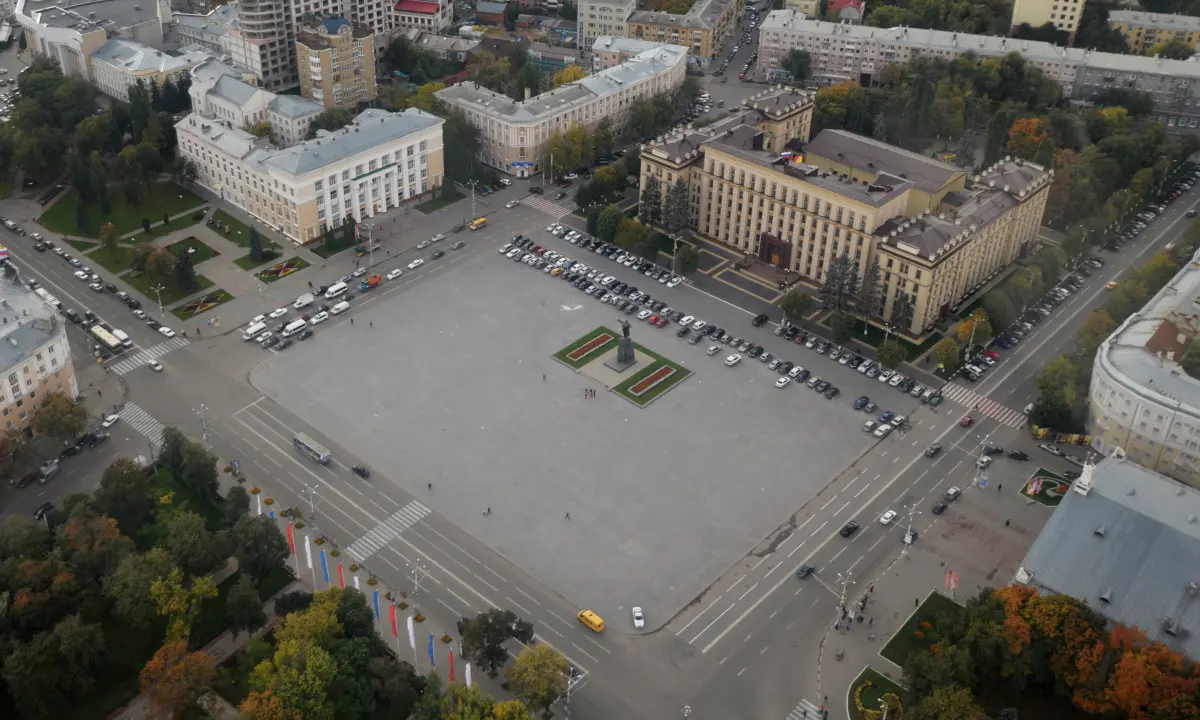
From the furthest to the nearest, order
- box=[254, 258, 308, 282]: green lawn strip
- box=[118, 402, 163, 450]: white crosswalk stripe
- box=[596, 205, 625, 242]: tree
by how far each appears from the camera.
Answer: box=[596, 205, 625, 242]: tree < box=[254, 258, 308, 282]: green lawn strip < box=[118, 402, 163, 450]: white crosswalk stripe

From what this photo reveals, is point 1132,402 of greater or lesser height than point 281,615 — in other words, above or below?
above

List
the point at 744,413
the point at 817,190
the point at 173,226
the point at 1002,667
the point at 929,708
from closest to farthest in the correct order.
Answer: the point at 929,708
the point at 1002,667
the point at 744,413
the point at 817,190
the point at 173,226

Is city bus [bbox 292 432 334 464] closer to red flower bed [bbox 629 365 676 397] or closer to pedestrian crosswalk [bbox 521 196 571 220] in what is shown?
red flower bed [bbox 629 365 676 397]

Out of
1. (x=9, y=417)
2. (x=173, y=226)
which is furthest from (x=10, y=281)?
(x=173, y=226)

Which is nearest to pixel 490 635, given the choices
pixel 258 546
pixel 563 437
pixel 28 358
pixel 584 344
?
pixel 258 546

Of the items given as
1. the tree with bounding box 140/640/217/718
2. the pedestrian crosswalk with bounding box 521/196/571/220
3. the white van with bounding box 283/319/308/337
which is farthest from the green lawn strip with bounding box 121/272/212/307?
the tree with bounding box 140/640/217/718

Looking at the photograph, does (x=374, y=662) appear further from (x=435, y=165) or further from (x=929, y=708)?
(x=435, y=165)

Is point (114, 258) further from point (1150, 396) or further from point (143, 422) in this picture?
point (1150, 396)
